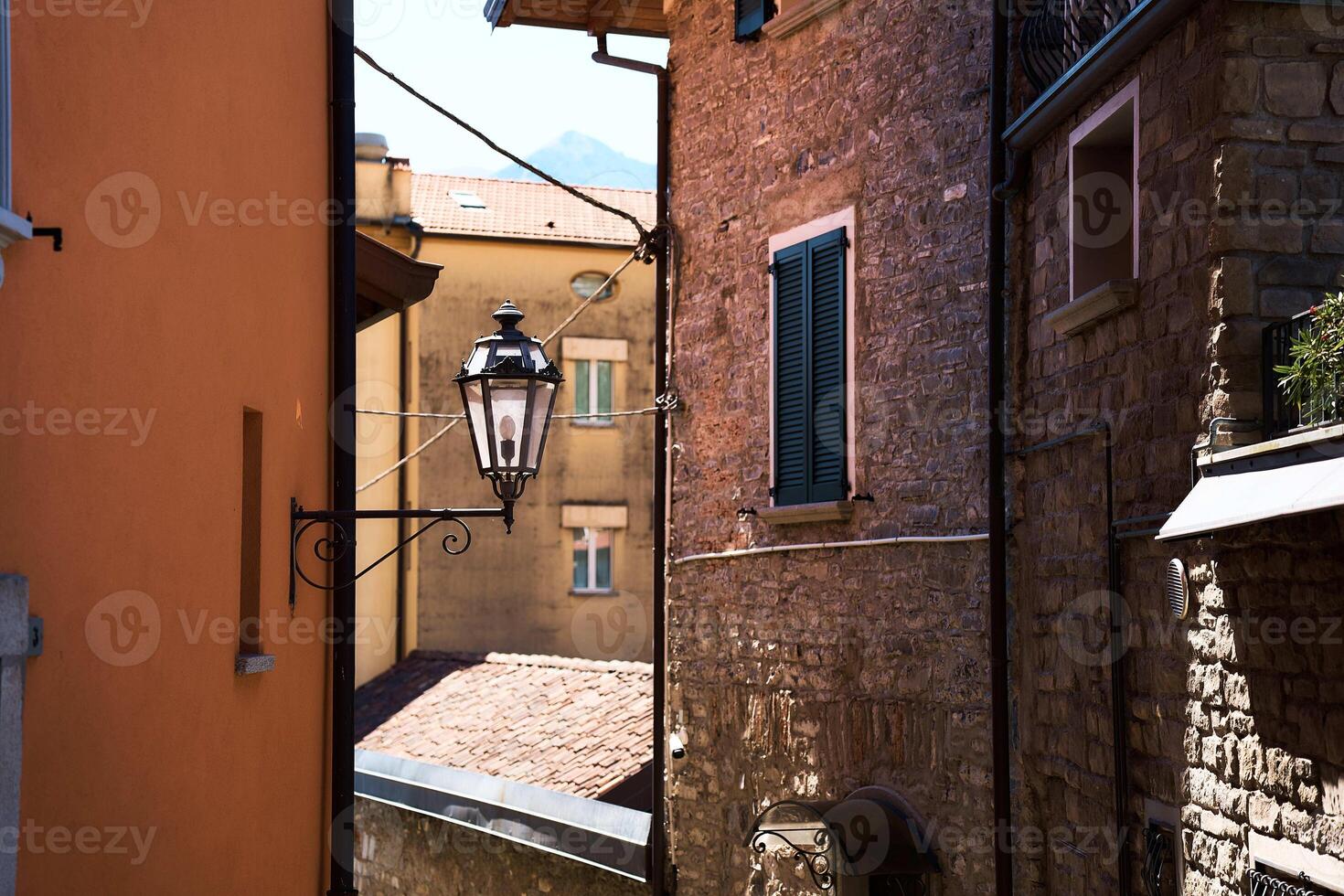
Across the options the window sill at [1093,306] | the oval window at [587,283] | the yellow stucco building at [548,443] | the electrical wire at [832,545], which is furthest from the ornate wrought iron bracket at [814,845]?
the oval window at [587,283]

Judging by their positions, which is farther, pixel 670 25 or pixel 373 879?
pixel 373 879

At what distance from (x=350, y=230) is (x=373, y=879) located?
975 centimetres

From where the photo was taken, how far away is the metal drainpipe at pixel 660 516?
12086mm

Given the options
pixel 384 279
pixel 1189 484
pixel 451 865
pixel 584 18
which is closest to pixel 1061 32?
pixel 1189 484

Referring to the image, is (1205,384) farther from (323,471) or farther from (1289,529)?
(323,471)

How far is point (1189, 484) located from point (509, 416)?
2638 millimetres

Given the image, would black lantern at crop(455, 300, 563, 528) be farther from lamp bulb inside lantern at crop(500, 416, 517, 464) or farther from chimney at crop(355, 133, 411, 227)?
chimney at crop(355, 133, 411, 227)

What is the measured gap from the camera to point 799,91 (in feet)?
35.2

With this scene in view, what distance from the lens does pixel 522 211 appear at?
25016 millimetres

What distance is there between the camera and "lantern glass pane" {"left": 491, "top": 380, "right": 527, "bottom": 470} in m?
6.63

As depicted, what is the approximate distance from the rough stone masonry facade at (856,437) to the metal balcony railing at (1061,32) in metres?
0.63

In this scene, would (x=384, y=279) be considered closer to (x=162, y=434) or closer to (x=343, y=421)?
(x=343, y=421)

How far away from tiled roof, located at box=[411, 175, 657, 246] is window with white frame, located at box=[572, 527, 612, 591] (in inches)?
169

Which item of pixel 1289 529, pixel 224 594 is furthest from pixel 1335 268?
pixel 224 594
